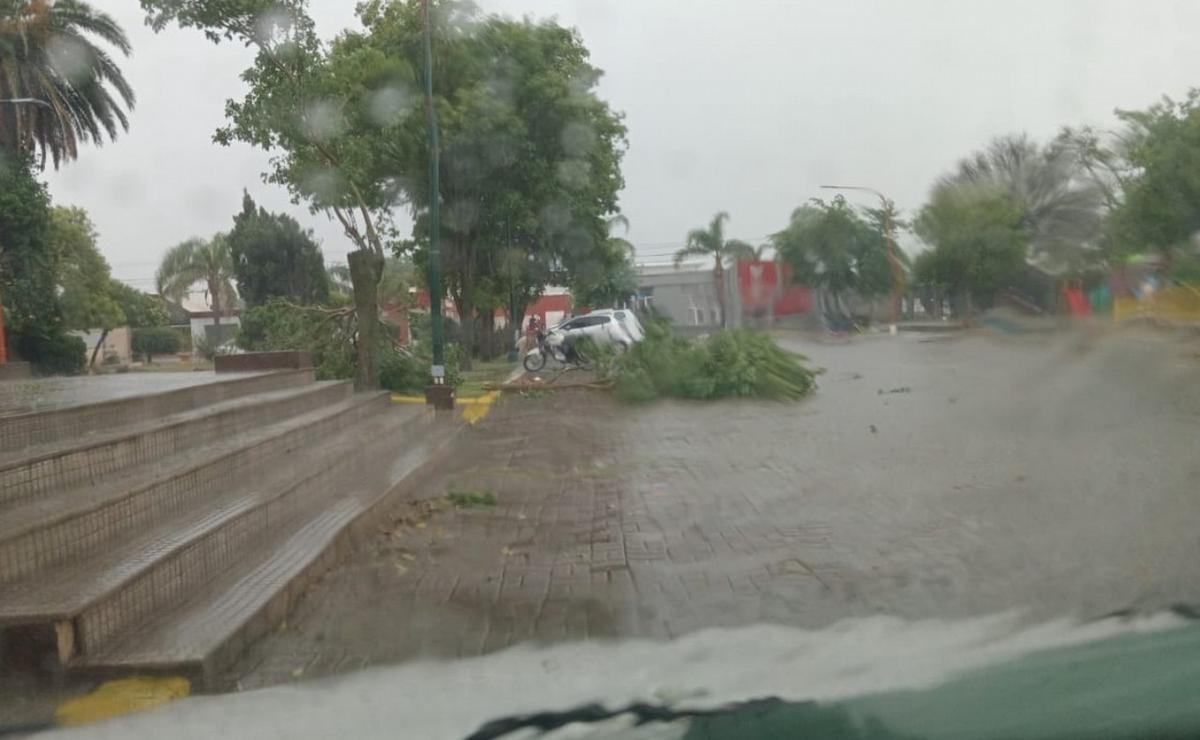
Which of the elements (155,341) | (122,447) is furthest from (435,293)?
(155,341)

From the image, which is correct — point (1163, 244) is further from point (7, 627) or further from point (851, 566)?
point (7, 627)

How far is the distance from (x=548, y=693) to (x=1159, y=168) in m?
7.05

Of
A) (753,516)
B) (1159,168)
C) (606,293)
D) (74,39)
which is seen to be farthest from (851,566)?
(606,293)

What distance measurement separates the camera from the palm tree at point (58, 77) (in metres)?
18.0

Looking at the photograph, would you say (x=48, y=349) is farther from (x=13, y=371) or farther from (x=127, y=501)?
(x=127, y=501)

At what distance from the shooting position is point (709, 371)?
Result: 1644 centimetres

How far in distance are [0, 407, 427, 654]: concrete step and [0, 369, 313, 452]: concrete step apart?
1.11 m

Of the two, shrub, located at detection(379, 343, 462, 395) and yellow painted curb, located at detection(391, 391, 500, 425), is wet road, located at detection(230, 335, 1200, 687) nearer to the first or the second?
yellow painted curb, located at detection(391, 391, 500, 425)

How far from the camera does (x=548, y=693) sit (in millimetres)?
4051

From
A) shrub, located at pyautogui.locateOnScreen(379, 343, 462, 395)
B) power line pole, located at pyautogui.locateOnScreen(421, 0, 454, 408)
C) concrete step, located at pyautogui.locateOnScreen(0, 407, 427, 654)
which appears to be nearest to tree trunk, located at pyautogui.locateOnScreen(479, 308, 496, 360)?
shrub, located at pyautogui.locateOnScreen(379, 343, 462, 395)

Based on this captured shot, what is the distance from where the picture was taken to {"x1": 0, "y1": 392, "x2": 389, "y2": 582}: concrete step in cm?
497

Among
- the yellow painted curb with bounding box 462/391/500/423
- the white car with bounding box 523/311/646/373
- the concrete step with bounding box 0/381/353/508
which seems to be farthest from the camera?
the white car with bounding box 523/311/646/373

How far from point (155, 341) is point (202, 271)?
2980 mm

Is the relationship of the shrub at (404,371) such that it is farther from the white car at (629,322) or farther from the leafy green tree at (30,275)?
the leafy green tree at (30,275)
